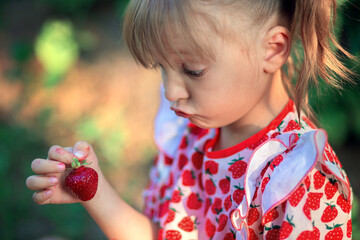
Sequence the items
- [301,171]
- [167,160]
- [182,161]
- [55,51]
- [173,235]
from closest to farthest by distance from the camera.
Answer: [301,171] < [173,235] < [182,161] < [167,160] < [55,51]

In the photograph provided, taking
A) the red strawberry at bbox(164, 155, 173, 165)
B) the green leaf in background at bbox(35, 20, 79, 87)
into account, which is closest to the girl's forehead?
the red strawberry at bbox(164, 155, 173, 165)

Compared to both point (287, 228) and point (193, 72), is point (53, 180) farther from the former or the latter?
point (287, 228)

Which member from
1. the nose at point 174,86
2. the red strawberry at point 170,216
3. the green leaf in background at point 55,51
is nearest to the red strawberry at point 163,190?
the red strawberry at point 170,216

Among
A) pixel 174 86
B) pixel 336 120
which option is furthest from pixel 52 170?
pixel 336 120

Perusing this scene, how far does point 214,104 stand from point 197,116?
0.06m

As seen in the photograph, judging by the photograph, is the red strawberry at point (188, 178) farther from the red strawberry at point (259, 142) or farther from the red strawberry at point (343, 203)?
the red strawberry at point (343, 203)

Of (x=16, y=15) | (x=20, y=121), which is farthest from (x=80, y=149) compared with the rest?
(x=16, y=15)

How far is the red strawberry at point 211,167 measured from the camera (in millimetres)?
1176

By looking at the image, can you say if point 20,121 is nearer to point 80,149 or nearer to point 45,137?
point 45,137

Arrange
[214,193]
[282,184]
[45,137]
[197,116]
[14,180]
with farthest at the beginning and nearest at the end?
[45,137] < [14,180] < [214,193] < [197,116] < [282,184]

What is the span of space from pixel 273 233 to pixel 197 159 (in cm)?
38

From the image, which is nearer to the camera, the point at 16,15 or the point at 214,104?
the point at 214,104

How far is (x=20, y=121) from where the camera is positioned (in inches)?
114

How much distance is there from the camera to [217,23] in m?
0.96
